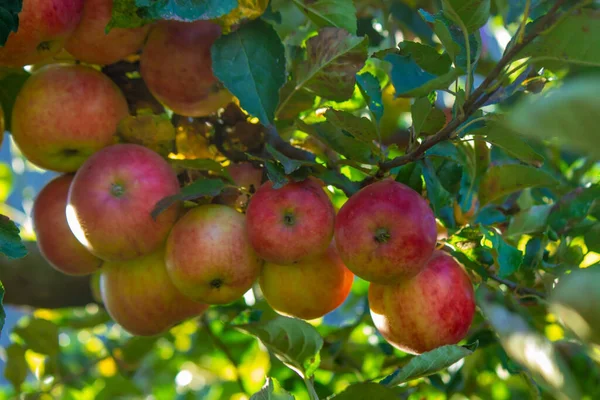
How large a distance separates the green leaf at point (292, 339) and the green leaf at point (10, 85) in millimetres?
523

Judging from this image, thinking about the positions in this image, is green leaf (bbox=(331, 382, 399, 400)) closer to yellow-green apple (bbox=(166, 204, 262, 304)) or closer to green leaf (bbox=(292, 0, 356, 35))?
yellow-green apple (bbox=(166, 204, 262, 304))

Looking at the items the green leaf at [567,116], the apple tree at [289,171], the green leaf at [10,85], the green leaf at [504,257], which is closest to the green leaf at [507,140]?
the apple tree at [289,171]

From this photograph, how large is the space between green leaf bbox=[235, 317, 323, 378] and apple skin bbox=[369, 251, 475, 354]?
11cm

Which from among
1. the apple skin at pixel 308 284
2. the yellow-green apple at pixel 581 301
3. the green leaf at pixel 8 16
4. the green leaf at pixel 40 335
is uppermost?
the yellow-green apple at pixel 581 301

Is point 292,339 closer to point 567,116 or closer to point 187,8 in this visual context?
point 187,8

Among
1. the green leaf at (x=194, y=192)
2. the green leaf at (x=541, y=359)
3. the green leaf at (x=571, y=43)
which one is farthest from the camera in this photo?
the green leaf at (x=194, y=192)

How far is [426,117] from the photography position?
0.95 meters

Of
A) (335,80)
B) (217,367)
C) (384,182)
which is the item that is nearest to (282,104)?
(335,80)

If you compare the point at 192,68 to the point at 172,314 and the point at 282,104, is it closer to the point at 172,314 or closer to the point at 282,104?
the point at 282,104

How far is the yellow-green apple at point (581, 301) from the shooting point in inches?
14.3

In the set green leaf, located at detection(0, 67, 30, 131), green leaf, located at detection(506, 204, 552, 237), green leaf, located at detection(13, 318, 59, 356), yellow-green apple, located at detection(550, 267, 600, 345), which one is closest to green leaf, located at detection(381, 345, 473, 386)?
green leaf, located at detection(506, 204, 552, 237)

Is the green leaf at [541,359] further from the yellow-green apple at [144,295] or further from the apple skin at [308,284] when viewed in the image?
the yellow-green apple at [144,295]

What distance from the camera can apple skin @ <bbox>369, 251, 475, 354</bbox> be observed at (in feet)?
3.37

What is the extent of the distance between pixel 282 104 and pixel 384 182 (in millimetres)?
257
